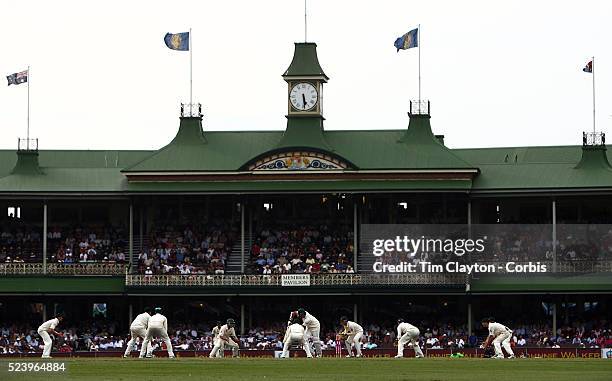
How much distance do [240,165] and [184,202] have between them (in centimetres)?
354

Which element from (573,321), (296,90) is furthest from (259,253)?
(573,321)

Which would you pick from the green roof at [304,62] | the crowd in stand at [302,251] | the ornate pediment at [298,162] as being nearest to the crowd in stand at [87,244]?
Result: the crowd in stand at [302,251]

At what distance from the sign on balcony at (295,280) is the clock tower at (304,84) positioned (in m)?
8.15

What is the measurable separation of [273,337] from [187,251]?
641 centimetres

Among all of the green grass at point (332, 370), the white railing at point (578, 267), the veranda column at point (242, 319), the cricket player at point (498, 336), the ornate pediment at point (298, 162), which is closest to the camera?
the green grass at point (332, 370)

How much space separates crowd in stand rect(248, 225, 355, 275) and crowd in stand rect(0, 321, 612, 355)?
98.5 inches

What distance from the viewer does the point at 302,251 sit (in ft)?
230

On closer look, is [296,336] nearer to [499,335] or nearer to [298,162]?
[499,335]

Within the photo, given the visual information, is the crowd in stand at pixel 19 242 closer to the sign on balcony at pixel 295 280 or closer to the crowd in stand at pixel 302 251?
the crowd in stand at pixel 302 251

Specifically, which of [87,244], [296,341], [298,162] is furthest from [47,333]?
[298,162]

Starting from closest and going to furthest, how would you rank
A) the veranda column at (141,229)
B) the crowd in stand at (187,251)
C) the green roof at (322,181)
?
the crowd in stand at (187,251) < the green roof at (322,181) < the veranda column at (141,229)

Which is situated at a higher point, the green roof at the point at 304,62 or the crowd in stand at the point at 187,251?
the green roof at the point at 304,62

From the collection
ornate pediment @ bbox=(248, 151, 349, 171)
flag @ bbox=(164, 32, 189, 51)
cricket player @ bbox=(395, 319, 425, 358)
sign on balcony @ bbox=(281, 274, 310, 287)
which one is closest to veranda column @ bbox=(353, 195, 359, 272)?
ornate pediment @ bbox=(248, 151, 349, 171)

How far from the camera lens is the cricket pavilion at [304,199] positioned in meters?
67.9
